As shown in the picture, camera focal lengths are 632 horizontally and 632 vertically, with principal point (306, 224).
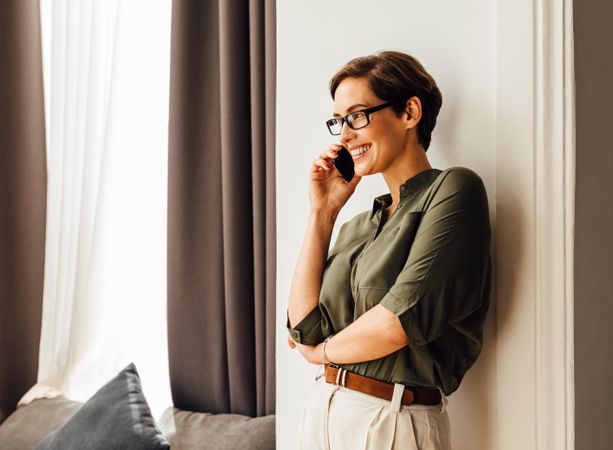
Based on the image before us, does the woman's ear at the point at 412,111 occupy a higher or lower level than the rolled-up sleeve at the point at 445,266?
higher

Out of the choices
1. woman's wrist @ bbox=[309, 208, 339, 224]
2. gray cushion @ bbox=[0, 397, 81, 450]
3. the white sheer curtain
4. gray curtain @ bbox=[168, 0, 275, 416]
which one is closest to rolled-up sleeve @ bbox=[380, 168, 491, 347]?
woman's wrist @ bbox=[309, 208, 339, 224]

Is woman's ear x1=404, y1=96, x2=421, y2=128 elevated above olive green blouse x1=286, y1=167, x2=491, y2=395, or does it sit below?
above

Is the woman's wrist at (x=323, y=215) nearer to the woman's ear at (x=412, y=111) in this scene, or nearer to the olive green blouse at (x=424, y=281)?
the olive green blouse at (x=424, y=281)

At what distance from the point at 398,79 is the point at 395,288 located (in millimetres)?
489

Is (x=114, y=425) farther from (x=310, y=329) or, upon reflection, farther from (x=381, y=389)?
(x=381, y=389)

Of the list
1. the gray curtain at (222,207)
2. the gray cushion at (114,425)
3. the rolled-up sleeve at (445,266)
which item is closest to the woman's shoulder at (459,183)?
the rolled-up sleeve at (445,266)

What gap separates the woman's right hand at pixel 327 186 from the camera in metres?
1.66

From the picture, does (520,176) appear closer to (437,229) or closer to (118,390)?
(437,229)

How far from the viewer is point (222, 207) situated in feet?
8.93

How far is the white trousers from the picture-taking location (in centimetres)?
136

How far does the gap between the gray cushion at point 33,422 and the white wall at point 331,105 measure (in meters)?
1.36

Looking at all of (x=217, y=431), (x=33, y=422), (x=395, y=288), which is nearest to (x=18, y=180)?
(x=33, y=422)

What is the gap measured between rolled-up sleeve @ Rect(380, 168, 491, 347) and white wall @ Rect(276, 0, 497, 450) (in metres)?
0.17

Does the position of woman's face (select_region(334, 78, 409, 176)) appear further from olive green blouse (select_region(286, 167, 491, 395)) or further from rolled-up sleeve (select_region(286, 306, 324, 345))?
rolled-up sleeve (select_region(286, 306, 324, 345))
